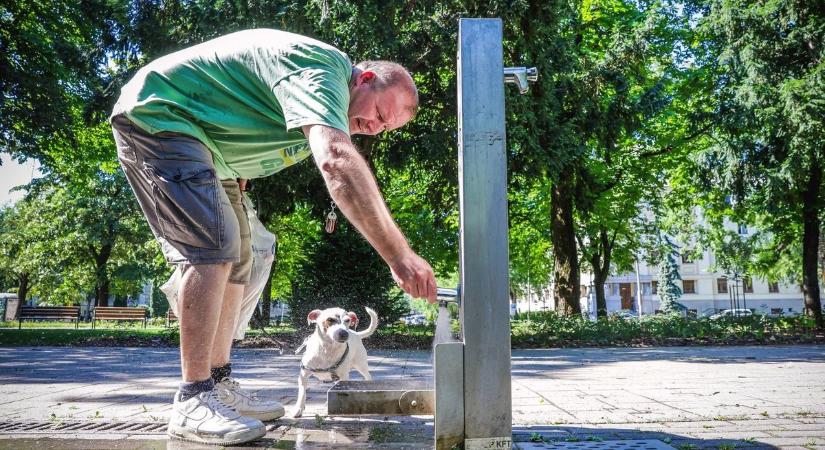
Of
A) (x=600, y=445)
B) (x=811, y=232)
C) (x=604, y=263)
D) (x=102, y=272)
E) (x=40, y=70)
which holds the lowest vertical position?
(x=600, y=445)

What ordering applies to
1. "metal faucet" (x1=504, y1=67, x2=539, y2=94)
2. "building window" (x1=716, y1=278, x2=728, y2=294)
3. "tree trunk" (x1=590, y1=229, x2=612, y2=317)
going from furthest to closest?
"building window" (x1=716, y1=278, x2=728, y2=294), "tree trunk" (x1=590, y1=229, x2=612, y2=317), "metal faucet" (x1=504, y1=67, x2=539, y2=94)

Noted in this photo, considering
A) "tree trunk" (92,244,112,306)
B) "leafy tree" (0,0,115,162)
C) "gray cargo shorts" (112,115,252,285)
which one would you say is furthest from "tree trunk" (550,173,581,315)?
"tree trunk" (92,244,112,306)

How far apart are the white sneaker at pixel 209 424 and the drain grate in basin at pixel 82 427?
457mm

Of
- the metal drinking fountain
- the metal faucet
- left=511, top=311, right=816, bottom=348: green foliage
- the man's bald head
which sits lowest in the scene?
left=511, top=311, right=816, bottom=348: green foliage

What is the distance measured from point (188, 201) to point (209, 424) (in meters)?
0.80

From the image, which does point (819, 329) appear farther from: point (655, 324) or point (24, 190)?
point (24, 190)

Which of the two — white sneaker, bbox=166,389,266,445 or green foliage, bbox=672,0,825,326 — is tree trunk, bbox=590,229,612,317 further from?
white sneaker, bbox=166,389,266,445

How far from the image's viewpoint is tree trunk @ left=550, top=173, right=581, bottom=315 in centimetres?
1491

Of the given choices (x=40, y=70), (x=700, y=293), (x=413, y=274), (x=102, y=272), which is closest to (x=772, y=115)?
(x=413, y=274)

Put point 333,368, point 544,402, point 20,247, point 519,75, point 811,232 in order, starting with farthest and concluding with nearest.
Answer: point 20,247
point 811,232
point 544,402
point 333,368
point 519,75

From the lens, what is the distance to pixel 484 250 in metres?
1.75

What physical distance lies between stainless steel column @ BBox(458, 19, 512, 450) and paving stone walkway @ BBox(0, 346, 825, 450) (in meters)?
0.51

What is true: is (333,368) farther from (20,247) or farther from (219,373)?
(20,247)

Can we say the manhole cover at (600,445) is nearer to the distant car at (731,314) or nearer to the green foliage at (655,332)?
the green foliage at (655,332)
